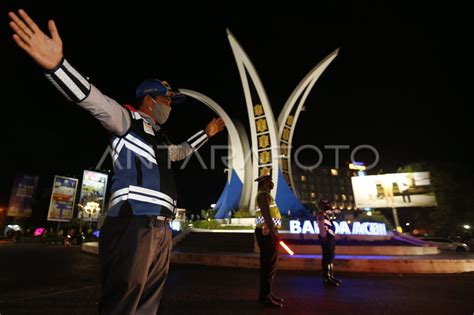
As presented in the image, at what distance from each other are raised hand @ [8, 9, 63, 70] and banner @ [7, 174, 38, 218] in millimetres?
38866

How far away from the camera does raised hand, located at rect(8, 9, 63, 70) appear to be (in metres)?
1.59

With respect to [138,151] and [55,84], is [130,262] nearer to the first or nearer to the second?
[138,151]

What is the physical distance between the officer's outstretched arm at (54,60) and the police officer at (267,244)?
132 inches

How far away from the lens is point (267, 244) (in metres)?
4.66

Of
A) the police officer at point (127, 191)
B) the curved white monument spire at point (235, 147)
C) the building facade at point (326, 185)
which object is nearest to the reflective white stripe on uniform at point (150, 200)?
the police officer at point (127, 191)

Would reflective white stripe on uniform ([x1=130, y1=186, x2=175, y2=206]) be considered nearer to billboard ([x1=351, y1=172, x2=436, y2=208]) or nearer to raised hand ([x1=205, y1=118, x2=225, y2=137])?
raised hand ([x1=205, y1=118, x2=225, y2=137])

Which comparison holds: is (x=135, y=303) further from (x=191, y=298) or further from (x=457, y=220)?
(x=457, y=220)

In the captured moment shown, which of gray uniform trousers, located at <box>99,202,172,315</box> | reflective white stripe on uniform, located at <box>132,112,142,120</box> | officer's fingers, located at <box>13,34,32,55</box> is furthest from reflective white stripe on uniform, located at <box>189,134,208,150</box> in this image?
officer's fingers, located at <box>13,34,32,55</box>

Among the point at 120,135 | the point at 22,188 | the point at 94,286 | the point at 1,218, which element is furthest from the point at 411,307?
the point at 1,218

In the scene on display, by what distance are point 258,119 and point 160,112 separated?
25888 mm

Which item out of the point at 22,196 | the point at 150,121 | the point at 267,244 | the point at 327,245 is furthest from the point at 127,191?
the point at 22,196

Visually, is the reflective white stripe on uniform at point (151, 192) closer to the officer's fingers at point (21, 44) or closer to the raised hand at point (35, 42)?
the raised hand at point (35, 42)

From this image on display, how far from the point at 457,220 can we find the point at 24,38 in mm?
39357

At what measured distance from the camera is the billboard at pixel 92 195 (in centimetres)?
3253
